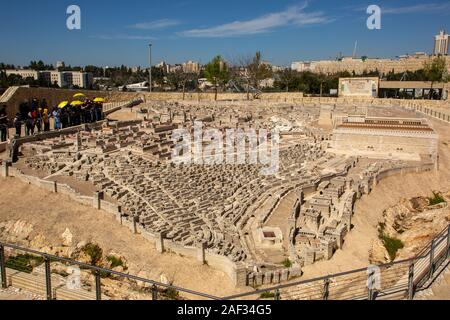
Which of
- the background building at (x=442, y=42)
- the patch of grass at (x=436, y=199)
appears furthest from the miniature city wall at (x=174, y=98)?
the background building at (x=442, y=42)

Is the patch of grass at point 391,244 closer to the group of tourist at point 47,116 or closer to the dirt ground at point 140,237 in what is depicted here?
the dirt ground at point 140,237

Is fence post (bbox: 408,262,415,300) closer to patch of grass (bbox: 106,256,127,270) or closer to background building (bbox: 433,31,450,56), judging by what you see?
patch of grass (bbox: 106,256,127,270)

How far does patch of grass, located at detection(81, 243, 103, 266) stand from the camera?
466 inches

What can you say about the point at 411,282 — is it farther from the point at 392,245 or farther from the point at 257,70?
the point at 257,70

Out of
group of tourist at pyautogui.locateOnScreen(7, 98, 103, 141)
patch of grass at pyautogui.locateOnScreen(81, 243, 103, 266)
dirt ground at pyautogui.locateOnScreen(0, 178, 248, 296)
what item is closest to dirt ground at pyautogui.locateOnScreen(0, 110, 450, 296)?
dirt ground at pyautogui.locateOnScreen(0, 178, 248, 296)

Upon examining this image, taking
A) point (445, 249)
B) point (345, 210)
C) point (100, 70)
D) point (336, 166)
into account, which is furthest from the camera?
point (100, 70)

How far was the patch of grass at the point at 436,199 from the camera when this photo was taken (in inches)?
747

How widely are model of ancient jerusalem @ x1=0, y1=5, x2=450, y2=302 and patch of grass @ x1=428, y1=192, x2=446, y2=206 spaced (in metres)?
0.08

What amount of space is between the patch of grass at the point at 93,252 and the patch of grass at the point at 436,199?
1496 centimetres
